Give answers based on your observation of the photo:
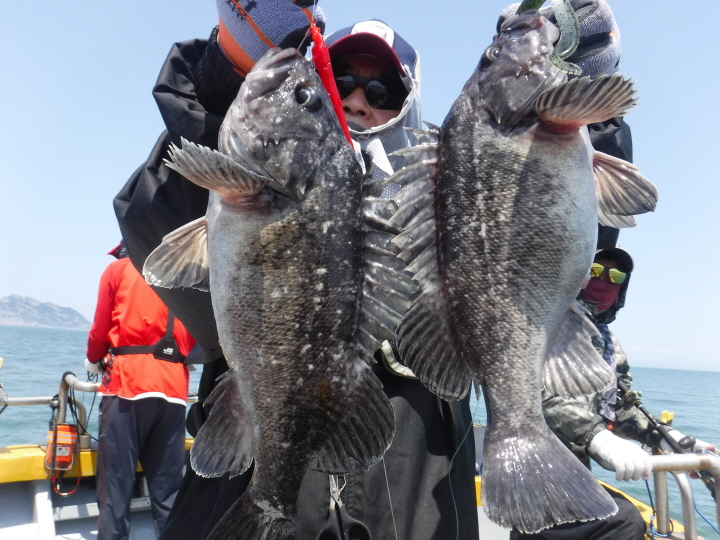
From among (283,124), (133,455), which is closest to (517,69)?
(283,124)

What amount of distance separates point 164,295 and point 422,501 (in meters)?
1.16

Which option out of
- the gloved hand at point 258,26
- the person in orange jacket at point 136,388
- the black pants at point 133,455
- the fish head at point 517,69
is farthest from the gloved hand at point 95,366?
the fish head at point 517,69

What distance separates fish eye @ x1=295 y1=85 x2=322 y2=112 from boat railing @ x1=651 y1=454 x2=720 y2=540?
2.89 m

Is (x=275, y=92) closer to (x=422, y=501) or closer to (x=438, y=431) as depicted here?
(x=438, y=431)

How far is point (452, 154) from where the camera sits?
5.34 feet

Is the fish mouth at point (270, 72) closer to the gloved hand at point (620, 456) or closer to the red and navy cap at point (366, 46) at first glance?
the red and navy cap at point (366, 46)

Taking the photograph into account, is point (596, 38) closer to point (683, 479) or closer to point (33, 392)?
point (683, 479)

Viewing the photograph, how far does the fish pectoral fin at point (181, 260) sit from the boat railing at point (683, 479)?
293cm

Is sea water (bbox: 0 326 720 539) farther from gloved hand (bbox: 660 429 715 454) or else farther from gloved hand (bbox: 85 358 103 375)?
gloved hand (bbox: 660 429 715 454)

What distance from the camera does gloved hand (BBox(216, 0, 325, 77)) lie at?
1.63 meters

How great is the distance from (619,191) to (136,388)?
4.86 m

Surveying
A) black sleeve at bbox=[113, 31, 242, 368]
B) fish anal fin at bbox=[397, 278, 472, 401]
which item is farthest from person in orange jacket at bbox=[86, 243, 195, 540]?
fish anal fin at bbox=[397, 278, 472, 401]

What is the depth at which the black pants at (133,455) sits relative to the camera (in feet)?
16.5

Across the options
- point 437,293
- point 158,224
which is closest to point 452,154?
point 437,293
